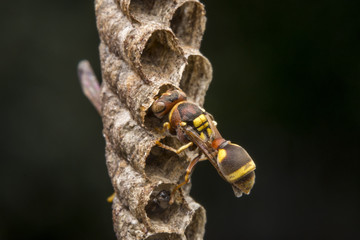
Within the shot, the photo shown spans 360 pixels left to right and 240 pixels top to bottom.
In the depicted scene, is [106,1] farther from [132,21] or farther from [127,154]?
[127,154]

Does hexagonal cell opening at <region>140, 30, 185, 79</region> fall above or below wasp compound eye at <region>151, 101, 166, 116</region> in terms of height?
above

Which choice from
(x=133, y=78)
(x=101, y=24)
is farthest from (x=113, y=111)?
(x=101, y=24)

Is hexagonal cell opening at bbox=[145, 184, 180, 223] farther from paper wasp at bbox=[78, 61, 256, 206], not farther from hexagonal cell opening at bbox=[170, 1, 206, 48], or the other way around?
hexagonal cell opening at bbox=[170, 1, 206, 48]

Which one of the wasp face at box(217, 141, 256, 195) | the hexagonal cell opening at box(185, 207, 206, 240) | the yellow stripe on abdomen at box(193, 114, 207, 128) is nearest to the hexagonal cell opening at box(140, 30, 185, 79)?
the yellow stripe on abdomen at box(193, 114, 207, 128)

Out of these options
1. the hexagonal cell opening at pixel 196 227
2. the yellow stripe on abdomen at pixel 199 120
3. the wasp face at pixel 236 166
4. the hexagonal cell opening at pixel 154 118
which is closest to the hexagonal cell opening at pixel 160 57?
the hexagonal cell opening at pixel 154 118

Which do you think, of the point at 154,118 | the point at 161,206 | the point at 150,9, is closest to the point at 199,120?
the point at 154,118

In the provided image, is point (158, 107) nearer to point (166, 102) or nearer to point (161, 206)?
point (166, 102)
